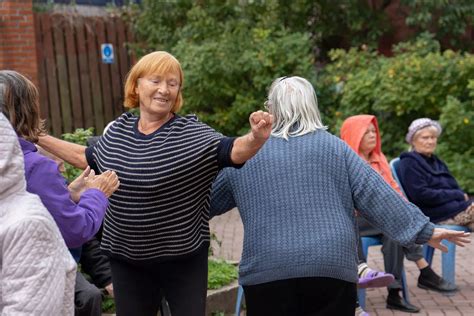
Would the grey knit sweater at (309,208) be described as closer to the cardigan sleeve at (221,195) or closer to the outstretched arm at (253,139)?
the cardigan sleeve at (221,195)

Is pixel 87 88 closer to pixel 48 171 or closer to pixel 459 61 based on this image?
pixel 459 61

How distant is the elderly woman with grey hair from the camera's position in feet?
13.9

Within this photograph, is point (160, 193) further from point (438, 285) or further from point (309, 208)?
point (438, 285)

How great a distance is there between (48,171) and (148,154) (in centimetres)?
79

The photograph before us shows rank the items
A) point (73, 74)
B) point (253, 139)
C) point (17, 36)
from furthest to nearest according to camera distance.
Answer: point (73, 74) < point (17, 36) < point (253, 139)

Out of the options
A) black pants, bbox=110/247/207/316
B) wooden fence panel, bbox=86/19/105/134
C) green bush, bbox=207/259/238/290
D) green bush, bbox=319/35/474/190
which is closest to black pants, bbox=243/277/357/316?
black pants, bbox=110/247/207/316

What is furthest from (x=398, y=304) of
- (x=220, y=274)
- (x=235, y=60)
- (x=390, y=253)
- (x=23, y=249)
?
(x=235, y=60)

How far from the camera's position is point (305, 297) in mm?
4266

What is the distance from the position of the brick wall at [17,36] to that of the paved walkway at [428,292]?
3768 millimetres

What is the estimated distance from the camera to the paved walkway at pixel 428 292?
7031 mm

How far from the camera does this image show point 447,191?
7629 mm

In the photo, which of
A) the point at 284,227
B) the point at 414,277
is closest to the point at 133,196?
the point at 284,227

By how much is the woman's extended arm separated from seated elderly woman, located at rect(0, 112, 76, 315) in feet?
5.51

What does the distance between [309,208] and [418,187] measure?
3407mm
